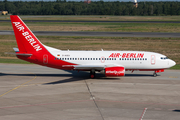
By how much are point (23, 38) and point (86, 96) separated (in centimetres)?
1568

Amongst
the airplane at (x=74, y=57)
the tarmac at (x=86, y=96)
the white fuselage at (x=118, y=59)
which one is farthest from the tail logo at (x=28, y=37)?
the tarmac at (x=86, y=96)

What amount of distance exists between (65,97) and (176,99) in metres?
12.8

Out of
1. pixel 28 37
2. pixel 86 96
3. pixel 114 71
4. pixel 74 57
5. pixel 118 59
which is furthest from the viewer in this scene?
pixel 74 57

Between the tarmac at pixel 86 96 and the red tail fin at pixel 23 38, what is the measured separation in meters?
4.71

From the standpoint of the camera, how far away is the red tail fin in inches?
1580

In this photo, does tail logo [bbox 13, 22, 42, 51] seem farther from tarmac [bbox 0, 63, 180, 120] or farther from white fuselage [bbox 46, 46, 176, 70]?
tarmac [bbox 0, 63, 180, 120]

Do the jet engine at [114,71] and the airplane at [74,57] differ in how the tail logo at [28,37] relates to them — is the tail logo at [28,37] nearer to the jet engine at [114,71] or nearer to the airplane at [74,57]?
the airplane at [74,57]

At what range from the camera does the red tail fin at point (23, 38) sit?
4012 cm

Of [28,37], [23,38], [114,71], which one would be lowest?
[114,71]

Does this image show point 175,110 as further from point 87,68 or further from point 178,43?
point 178,43

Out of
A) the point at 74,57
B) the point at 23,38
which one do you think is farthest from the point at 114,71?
the point at 23,38

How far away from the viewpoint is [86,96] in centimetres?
3072

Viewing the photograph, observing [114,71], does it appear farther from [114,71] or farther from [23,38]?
[23,38]

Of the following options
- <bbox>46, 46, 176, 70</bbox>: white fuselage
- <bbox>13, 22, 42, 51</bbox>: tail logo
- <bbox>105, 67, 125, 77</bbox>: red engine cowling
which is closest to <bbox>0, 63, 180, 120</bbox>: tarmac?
<bbox>105, 67, 125, 77</bbox>: red engine cowling
